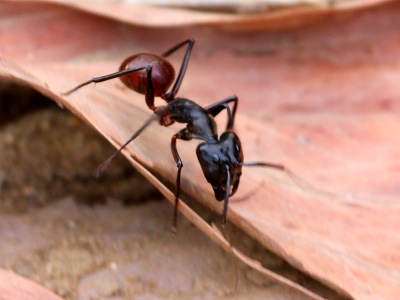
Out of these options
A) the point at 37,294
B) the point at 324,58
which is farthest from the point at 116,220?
the point at 324,58

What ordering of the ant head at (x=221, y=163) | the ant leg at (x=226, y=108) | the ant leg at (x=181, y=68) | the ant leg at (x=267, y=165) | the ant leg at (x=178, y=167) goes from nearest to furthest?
the ant leg at (x=178, y=167) → the ant head at (x=221, y=163) → the ant leg at (x=267, y=165) → the ant leg at (x=226, y=108) → the ant leg at (x=181, y=68)

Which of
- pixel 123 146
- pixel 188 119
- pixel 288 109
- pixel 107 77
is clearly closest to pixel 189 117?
pixel 188 119

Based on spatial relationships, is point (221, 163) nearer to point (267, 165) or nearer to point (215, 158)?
point (215, 158)

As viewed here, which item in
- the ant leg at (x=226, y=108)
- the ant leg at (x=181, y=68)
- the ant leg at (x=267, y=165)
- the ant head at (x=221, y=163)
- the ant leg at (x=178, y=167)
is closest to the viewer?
the ant leg at (x=178, y=167)

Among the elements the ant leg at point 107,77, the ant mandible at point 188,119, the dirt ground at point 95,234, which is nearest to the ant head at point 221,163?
the ant mandible at point 188,119

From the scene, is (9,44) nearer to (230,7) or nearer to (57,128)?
(57,128)

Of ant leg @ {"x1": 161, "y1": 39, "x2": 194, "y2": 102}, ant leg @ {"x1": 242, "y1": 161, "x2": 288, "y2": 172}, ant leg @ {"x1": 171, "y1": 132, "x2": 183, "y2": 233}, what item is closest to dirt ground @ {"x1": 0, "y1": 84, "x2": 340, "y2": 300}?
ant leg @ {"x1": 171, "y1": 132, "x2": 183, "y2": 233}

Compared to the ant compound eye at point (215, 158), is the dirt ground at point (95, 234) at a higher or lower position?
lower

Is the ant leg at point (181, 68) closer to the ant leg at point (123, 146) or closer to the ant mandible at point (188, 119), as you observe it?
the ant mandible at point (188, 119)
